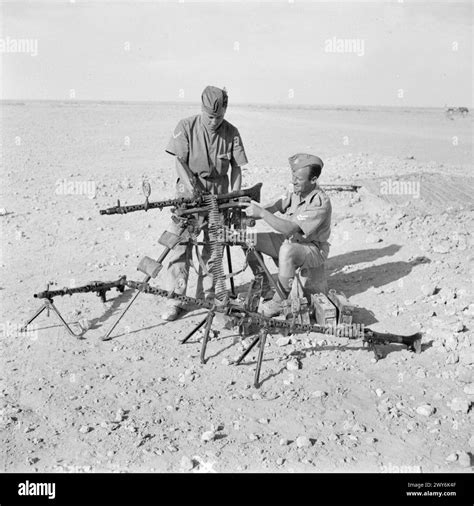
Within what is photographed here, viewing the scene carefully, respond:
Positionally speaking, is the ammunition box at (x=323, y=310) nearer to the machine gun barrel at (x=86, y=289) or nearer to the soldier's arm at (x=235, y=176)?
the soldier's arm at (x=235, y=176)

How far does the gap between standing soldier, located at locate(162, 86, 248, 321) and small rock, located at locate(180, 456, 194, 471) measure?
207cm

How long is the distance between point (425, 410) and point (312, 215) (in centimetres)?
185

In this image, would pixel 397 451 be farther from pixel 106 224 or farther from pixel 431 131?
pixel 431 131

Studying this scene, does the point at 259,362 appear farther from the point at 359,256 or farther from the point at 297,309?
the point at 359,256

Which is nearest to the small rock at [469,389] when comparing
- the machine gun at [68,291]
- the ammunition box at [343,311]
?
the ammunition box at [343,311]

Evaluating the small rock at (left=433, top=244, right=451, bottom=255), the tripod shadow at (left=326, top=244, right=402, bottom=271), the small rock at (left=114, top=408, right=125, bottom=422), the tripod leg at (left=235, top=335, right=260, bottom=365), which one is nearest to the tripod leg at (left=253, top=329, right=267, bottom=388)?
the tripod leg at (left=235, top=335, right=260, bottom=365)

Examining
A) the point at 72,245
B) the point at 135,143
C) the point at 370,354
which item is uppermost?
the point at 135,143

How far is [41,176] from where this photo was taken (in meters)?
11.4

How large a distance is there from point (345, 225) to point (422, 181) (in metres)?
1.98

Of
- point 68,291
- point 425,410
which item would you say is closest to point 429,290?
point 425,410

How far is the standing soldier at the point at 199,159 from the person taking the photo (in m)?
5.73

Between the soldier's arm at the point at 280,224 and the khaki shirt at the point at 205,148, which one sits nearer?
the soldier's arm at the point at 280,224

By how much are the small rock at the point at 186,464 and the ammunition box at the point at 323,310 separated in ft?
6.20

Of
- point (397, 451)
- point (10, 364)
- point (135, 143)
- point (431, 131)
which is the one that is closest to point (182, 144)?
point (10, 364)
